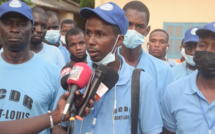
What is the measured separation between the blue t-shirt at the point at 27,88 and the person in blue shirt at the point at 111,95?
59 cm

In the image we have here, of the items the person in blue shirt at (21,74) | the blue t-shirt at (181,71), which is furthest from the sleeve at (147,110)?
the blue t-shirt at (181,71)

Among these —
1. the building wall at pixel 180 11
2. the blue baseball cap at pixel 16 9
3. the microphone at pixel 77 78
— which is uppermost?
the building wall at pixel 180 11

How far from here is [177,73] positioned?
500cm

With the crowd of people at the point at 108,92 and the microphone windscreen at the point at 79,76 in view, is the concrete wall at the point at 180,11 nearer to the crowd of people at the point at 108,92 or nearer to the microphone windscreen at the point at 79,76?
the crowd of people at the point at 108,92

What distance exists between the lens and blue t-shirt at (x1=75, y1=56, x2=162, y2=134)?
258 centimetres

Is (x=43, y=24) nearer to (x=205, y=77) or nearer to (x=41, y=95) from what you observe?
(x=41, y=95)

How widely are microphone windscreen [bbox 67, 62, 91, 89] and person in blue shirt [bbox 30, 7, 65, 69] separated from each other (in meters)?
2.58

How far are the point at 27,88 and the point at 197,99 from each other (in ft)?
5.76

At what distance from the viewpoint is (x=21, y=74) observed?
312 centimetres

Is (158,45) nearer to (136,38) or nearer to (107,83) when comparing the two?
(136,38)

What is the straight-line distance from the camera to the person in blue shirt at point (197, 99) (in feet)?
9.48

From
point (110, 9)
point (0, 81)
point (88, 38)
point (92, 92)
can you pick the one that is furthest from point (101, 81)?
point (0, 81)

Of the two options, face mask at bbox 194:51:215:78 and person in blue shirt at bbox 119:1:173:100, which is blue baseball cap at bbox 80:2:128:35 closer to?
face mask at bbox 194:51:215:78

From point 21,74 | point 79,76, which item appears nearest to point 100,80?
point 79,76
